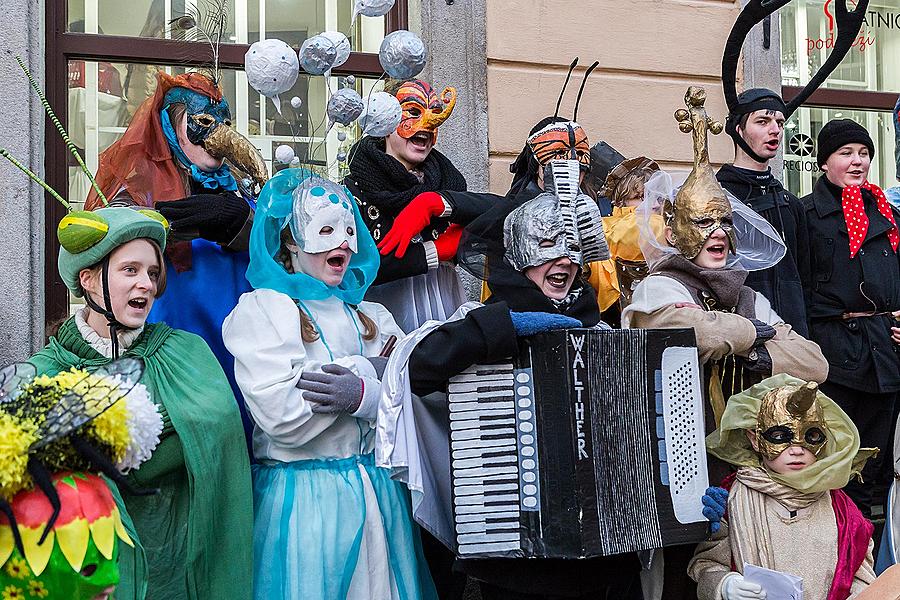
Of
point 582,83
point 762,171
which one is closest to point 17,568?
point 762,171

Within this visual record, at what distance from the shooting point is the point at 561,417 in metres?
3.84

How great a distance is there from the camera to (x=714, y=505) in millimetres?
4023

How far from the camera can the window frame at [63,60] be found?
5.47 metres

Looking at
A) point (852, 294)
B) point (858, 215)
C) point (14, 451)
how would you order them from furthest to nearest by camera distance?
point (858, 215)
point (852, 294)
point (14, 451)

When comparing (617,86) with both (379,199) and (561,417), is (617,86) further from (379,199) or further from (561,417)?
(561,417)

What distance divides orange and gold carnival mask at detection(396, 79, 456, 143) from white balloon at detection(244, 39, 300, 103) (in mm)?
845

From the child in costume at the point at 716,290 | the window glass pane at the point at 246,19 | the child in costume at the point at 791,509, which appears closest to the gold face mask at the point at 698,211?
the child in costume at the point at 716,290

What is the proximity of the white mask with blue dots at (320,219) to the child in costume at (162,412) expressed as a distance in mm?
508

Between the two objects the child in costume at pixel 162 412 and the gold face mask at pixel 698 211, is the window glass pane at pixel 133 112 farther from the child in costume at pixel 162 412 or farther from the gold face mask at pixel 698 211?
the child in costume at pixel 162 412

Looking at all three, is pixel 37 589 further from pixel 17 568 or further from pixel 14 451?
pixel 14 451

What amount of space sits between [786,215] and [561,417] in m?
2.23

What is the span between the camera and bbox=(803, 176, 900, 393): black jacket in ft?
18.1

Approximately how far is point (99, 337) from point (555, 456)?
1511mm

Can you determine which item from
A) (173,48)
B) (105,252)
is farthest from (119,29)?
(105,252)
